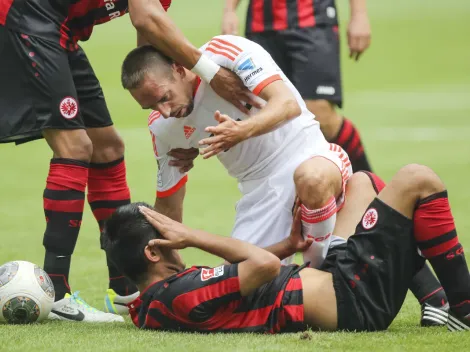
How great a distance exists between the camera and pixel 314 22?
738cm

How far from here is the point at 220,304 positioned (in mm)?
4289

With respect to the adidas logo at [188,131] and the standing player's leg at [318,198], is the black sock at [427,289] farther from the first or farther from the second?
the adidas logo at [188,131]

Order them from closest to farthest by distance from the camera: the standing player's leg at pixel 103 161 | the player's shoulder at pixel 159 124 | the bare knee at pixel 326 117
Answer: the player's shoulder at pixel 159 124 < the standing player's leg at pixel 103 161 < the bare knee at pixel 326 117

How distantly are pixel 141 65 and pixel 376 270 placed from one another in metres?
1.41

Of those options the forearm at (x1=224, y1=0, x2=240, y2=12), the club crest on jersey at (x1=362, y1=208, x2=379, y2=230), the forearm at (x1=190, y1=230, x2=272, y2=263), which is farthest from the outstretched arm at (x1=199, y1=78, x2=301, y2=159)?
the forearm at (x1=224, y1=0, x2=240, y2=12)

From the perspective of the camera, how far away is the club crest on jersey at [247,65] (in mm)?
4902

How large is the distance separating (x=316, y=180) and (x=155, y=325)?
94 cm

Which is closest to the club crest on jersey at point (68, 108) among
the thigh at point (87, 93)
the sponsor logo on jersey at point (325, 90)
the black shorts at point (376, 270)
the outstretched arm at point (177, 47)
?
the thigh at point (87, 93)

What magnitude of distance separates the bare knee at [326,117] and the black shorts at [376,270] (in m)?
2.53

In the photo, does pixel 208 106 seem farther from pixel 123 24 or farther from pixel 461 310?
pixel 123 24

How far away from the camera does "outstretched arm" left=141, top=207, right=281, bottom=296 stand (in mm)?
4262

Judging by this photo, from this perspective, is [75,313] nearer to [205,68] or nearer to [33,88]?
[33,88]

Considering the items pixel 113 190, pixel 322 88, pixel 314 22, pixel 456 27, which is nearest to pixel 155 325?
pixel 113 190

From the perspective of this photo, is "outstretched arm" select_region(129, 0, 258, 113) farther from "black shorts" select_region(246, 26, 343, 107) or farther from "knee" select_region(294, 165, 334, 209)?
"black shorts" select_region(246, 26, 343, 107)
